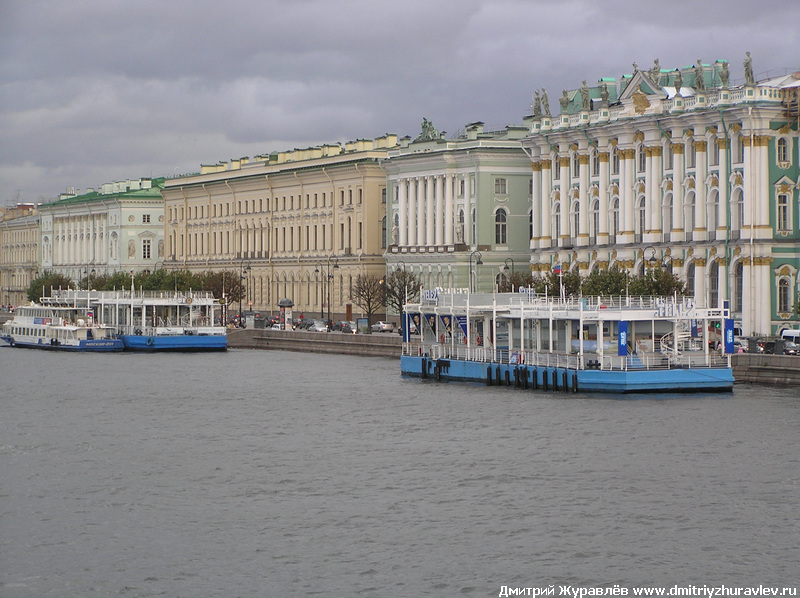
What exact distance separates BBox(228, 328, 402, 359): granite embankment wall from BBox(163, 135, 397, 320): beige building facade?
30.0ft

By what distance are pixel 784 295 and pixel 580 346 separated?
20019mm

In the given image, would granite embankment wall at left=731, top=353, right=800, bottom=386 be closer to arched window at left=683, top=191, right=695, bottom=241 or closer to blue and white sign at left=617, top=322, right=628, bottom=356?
blue and white sign at left=617, top=322, right=628, bottom=356

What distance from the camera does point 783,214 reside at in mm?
73438

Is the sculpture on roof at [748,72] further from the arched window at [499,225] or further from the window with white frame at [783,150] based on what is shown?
the arched window at [499,225]

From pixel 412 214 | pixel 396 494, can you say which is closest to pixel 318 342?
pixel 412 214

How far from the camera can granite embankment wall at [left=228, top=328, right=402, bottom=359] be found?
262ft

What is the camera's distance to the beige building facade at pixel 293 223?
108m

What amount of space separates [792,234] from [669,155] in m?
8.43

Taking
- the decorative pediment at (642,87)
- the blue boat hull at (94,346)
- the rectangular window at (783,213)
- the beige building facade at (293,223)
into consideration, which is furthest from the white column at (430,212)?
the rectangular window at (783,213)

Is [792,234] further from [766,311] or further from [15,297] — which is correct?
[15,297]

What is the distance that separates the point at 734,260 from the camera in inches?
2913

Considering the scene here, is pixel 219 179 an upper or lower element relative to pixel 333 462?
upper

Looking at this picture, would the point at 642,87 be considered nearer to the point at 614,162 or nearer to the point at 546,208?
the point at 614,162

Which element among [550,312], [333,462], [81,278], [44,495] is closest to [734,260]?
[550,312]
